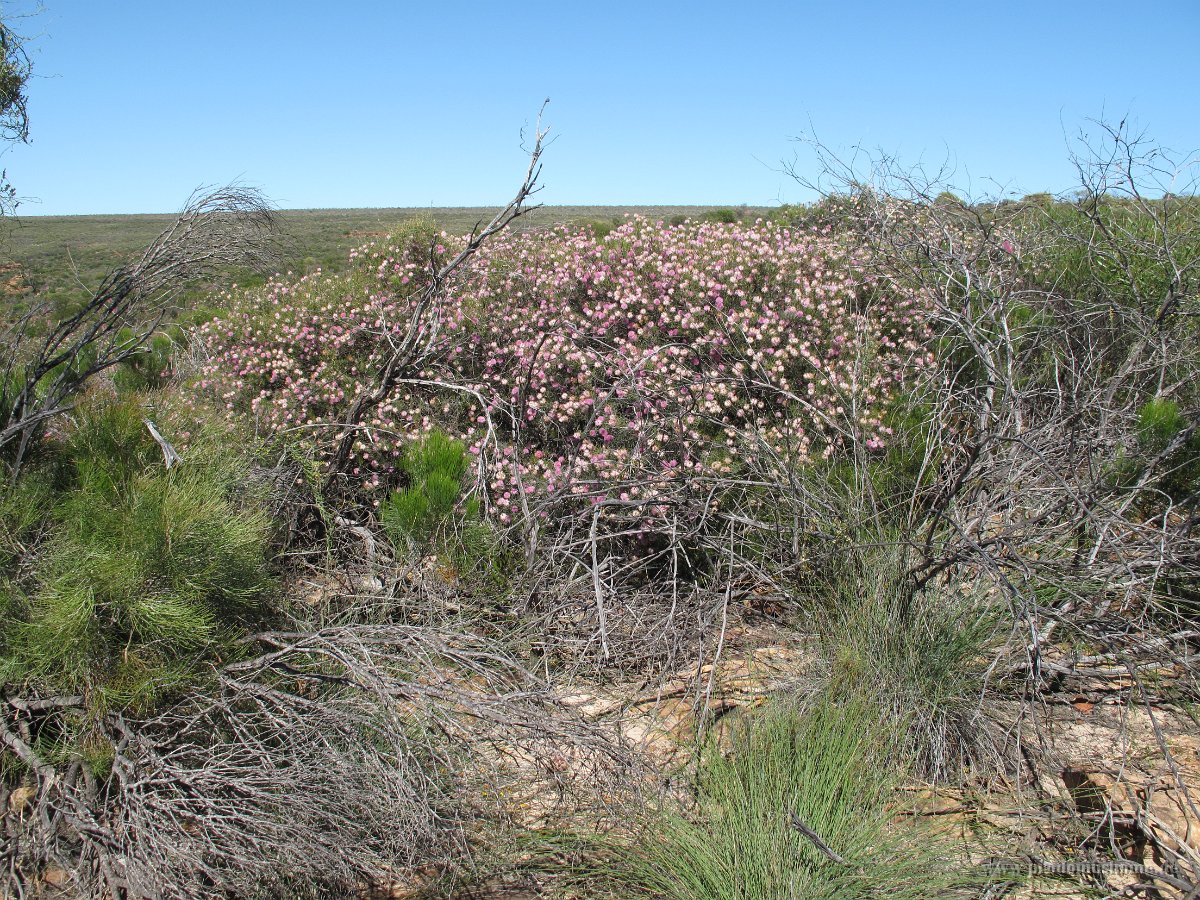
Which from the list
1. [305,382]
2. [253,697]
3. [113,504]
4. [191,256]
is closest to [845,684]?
[253,697]

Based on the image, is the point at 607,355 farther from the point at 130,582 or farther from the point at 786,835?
the point at 786,835

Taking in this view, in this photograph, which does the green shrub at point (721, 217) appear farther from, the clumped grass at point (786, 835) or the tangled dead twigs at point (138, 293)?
the clumped grass at point (786, 835)

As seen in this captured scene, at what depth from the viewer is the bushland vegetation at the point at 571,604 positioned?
8.43 feet

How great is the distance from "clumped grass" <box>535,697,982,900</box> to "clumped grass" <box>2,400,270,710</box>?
1.47 meters

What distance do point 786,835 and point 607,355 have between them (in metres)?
3.42

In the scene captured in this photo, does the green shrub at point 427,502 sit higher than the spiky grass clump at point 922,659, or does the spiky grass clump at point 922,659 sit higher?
the green shrub at point 427,502

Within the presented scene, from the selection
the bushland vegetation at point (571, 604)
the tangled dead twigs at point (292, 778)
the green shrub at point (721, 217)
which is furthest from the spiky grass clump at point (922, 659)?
the green shrub at point (721, 217)

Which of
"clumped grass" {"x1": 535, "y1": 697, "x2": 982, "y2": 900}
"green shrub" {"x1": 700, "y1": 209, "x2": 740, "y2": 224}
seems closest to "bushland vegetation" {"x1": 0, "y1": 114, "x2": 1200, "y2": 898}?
"clumped grass" {"x1": 535, "y1": 697, "x2": 982, "y2": 900}

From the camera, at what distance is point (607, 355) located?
5.37 m

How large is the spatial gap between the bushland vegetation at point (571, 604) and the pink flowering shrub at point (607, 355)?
7cm

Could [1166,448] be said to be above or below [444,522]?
above

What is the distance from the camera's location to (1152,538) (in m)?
3.48

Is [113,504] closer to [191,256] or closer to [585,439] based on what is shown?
[191,256]

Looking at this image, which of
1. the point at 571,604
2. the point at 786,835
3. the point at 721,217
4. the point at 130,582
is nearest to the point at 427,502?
the point at 571,604
